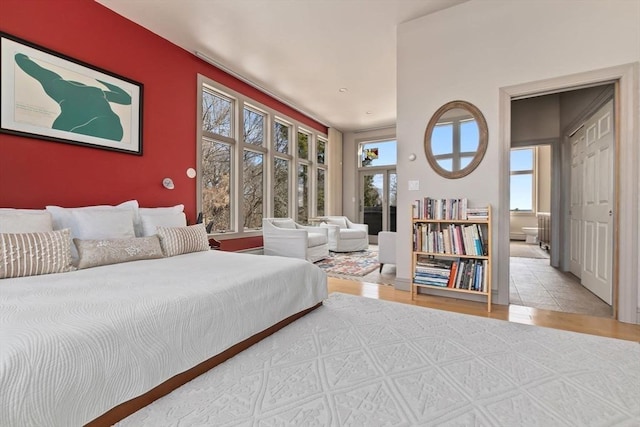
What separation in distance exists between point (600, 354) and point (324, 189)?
6179 millimetres

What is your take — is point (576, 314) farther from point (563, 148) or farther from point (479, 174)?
point (563, 148)

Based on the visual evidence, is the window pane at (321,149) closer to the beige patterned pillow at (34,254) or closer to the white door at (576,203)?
the white door at (576,203)

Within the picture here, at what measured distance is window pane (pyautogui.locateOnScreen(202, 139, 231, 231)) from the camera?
175 inches

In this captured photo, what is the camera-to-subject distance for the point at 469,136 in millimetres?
3102

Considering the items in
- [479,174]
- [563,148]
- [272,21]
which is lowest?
[479,174]

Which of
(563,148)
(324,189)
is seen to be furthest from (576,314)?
(324,189)

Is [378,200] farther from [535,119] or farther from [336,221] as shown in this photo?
[535,119]

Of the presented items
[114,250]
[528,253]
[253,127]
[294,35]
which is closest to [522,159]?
[528,253]

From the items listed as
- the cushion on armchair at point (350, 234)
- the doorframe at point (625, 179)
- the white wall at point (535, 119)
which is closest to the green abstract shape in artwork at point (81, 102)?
the cushion on armchair at point (350, 234)

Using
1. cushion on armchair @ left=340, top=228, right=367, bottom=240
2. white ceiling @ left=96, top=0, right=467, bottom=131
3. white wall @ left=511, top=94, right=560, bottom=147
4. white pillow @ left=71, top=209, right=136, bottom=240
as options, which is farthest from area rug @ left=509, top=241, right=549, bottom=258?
white pillow @ left=71, top=209, right=136, bottom=240

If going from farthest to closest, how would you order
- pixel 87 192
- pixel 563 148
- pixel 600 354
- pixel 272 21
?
pixel 563 148 → pixel 272 21 → pixel 87 192 → pixel 600 354

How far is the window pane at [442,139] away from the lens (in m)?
3.18

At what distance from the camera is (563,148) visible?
447cm

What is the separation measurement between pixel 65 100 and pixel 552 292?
5317mm
